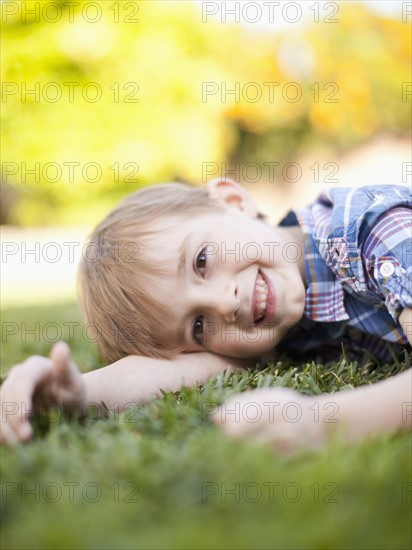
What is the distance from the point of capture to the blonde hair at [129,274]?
195cm

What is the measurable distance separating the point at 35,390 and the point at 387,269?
0.89 meters

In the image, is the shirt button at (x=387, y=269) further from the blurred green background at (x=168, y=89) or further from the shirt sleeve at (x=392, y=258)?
the blurred green background at (x=168, y=89)

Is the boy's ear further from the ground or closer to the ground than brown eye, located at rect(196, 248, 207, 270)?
further from the ground

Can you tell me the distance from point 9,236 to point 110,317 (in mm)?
8179

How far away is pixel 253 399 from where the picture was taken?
1207 mm

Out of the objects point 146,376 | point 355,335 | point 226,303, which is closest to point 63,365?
point 146,376

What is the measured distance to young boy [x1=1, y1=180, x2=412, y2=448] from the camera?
70.7 inches

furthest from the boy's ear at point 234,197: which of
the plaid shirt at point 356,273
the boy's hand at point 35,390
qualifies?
the boy's hand at point 35,390

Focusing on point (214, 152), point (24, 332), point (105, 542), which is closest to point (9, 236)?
point (214, 152)

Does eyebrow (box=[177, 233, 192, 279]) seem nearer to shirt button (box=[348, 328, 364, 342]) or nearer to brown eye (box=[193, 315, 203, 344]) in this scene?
brown eye (box=[193, 315, 203, 344])

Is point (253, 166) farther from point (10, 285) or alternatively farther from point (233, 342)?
point (233, 342)

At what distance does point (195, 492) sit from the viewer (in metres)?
1.00

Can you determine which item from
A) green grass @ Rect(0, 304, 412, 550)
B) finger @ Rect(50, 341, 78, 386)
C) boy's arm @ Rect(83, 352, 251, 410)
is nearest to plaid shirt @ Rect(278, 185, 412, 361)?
boy's arm @ Rect(83, 352, 251, 410)

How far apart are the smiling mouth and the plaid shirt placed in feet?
0.52
